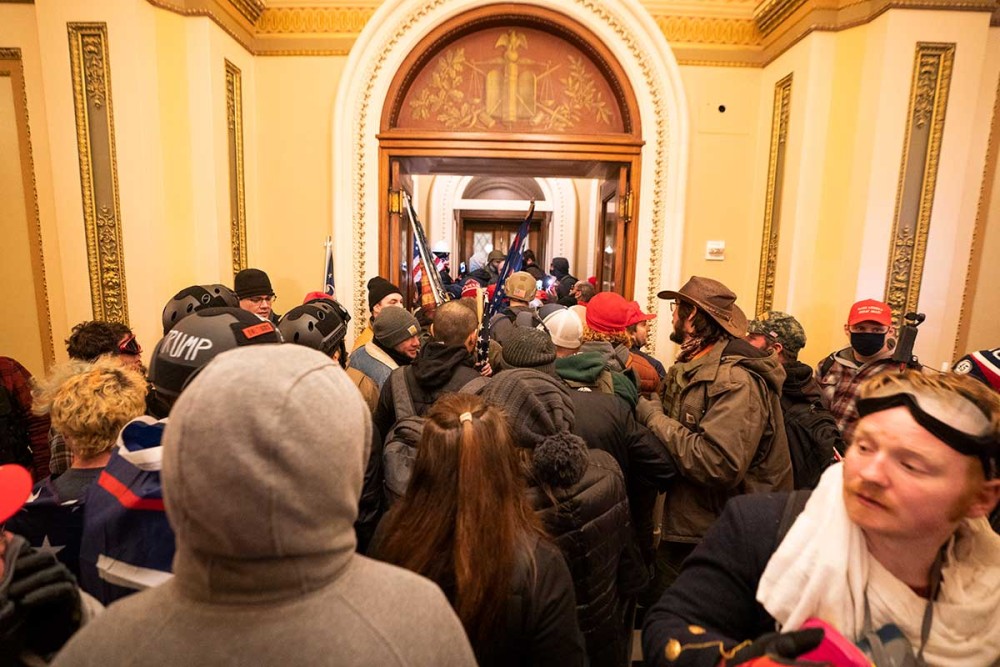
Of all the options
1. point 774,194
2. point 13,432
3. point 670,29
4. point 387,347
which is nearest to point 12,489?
point 387,347

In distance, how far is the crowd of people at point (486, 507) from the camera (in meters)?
0.59

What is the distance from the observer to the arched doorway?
471 centimetres

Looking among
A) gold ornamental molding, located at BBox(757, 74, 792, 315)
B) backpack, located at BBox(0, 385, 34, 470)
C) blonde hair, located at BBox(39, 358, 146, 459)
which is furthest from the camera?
gold ornamental molding, located at BBox(757, 74, 792, 315)

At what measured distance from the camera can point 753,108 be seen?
489cm

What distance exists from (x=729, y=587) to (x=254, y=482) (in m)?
0.99

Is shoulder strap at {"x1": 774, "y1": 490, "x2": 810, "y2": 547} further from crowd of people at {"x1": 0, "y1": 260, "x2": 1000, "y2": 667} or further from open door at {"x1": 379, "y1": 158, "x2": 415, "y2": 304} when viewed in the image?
open door at {"x1": 379, "y1": 158, "x2": 415, "y2": 304}

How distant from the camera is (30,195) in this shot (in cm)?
405

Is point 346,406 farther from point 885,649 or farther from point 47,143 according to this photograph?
point 47,143

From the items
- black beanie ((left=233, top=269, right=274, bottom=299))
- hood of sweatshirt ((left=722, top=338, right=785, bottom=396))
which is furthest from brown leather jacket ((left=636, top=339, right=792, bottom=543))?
black beanie ((left=233, top=269, right=274, bottom=299))

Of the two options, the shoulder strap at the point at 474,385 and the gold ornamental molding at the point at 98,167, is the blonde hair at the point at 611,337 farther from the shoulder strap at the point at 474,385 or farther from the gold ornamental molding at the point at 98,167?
the gold ornamental molding at the point at 98,167

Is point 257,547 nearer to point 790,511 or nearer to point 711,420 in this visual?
point 790,511

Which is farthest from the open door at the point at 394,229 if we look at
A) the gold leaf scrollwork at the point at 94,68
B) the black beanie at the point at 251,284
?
the gold leaf scrollwork at the point at 94,68

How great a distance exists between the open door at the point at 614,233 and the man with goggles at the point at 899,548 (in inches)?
166

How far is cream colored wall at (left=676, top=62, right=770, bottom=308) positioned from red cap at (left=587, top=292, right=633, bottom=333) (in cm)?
252
